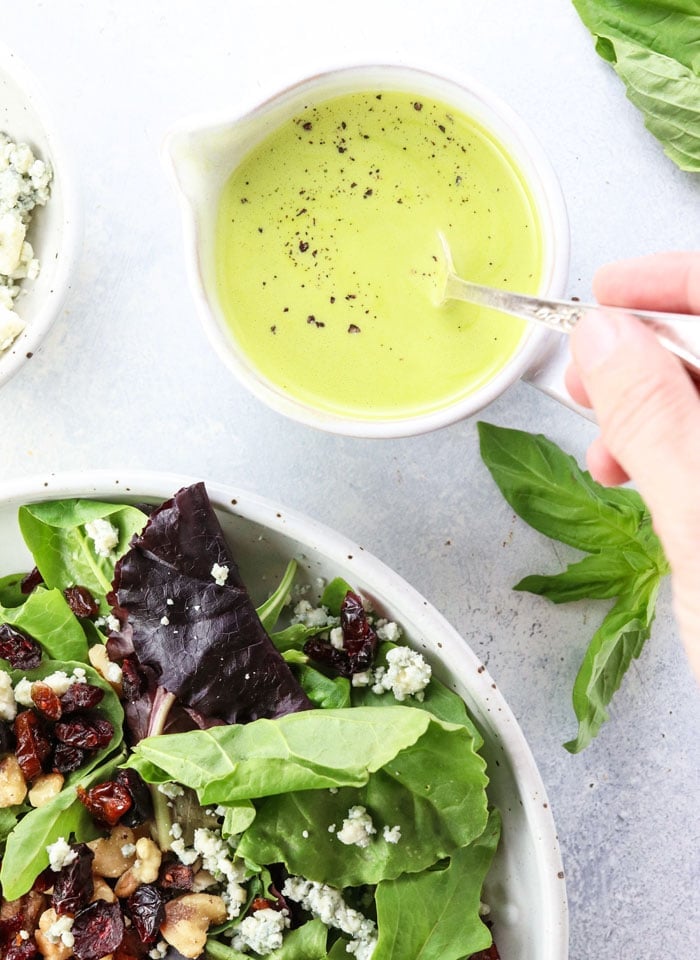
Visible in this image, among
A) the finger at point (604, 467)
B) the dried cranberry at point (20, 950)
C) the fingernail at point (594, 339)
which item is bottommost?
the dried cranberry at point (20, 950)

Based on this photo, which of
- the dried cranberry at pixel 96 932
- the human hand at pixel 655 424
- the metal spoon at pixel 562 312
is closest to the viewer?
the human hand at pixel 655 424

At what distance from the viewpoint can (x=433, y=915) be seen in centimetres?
142

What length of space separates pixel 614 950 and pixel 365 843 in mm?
541

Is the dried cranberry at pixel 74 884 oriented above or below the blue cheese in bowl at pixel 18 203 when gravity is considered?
below

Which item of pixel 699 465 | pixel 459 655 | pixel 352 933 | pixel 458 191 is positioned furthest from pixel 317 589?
pixel 699 465

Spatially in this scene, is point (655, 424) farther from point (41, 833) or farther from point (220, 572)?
point (41, 833)

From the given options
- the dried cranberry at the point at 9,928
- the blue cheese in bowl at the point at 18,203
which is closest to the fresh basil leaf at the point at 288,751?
the dried cranberry at the point at 9,928

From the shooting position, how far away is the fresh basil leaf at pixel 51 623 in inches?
59.4

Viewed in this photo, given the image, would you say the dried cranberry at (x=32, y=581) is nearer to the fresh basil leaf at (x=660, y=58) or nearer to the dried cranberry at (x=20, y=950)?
the dried cranberry at (x=20, y=950)

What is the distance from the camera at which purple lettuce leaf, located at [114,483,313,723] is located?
1.44 meters

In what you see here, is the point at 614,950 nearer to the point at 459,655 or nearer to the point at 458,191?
the point at 459,655

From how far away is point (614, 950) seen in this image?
1672 millimetres

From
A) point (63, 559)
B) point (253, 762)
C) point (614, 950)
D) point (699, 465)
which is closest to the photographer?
point (699, 465)

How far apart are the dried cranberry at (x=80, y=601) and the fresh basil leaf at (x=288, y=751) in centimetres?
24
